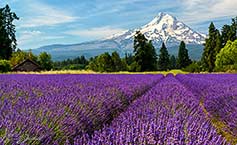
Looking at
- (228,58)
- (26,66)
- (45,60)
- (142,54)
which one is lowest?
(26,66)

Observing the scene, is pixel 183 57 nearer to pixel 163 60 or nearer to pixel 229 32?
pixel 163 60

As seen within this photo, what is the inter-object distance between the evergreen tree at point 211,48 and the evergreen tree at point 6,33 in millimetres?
30409

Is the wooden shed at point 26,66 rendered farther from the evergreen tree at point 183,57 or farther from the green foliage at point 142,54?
the evergreen tree at point 183,57

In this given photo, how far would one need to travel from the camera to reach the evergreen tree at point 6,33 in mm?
56656

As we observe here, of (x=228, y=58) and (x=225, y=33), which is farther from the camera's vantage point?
(x=225, y=33)

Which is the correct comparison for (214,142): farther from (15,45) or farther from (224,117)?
(15,45)

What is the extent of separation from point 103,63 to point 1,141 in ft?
166

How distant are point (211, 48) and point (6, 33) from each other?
31438 mm

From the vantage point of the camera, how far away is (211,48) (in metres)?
59.0

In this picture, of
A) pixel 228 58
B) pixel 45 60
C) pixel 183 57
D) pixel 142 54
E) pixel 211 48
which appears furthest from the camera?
pixel 183 57

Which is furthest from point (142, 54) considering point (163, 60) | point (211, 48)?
point (163, 60)

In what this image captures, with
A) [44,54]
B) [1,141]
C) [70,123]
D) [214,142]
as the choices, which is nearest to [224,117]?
[70,123]

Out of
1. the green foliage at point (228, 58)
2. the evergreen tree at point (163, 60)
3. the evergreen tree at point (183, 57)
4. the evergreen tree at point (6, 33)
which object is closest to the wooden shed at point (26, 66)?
the evergreen tree at point (6, 33)

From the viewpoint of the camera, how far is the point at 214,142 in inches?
94.7
